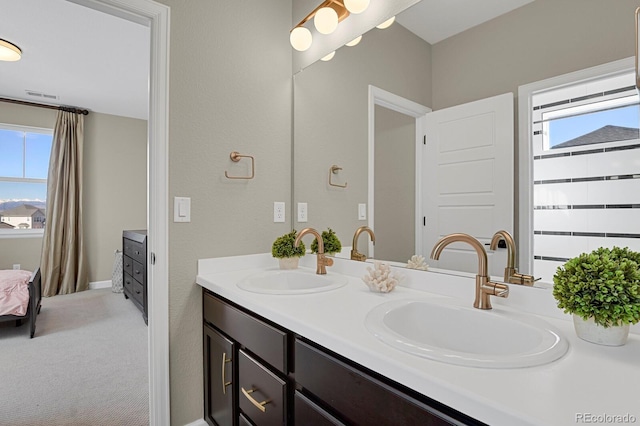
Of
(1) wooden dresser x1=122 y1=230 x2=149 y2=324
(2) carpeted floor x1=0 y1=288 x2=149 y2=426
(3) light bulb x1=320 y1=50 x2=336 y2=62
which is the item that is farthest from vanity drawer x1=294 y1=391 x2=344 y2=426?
(1) wooden dresser x1=122 y1=230 x2=149 y2=324

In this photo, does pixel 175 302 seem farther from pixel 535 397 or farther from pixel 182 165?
pixel 535 397

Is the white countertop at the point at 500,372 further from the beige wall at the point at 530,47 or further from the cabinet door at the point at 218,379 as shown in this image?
the beige wall at the point at 530,47

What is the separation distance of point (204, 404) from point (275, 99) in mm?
1700

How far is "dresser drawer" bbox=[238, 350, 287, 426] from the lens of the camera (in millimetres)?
1060

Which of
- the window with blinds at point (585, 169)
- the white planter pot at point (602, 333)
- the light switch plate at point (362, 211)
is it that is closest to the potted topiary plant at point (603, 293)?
the white planter pot at point (602, 333)

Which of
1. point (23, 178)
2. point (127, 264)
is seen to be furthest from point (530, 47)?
point (23, 178)

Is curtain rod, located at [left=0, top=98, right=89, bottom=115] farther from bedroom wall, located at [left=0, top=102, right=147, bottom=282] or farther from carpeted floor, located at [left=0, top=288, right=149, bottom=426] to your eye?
carpeted floor, located at [left=0, top=288, right=149, bottom=426]

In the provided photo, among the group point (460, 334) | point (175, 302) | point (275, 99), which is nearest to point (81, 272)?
point (175, 302)

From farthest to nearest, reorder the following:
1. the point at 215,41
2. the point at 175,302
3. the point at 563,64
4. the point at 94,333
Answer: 1. the point at 94,333
2. the point at 215,41
3. the point at 175,302
4. the point at 563,64

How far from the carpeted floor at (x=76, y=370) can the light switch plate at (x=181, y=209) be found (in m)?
1.22

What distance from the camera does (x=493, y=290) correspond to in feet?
3.28

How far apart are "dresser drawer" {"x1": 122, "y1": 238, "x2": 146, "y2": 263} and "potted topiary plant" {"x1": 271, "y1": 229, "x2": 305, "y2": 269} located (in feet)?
7.28

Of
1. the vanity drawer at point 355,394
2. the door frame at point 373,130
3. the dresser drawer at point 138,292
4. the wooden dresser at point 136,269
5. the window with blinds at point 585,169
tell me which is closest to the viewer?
the vanity drawer at point 355,394

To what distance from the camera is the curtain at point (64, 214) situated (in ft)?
14.9
